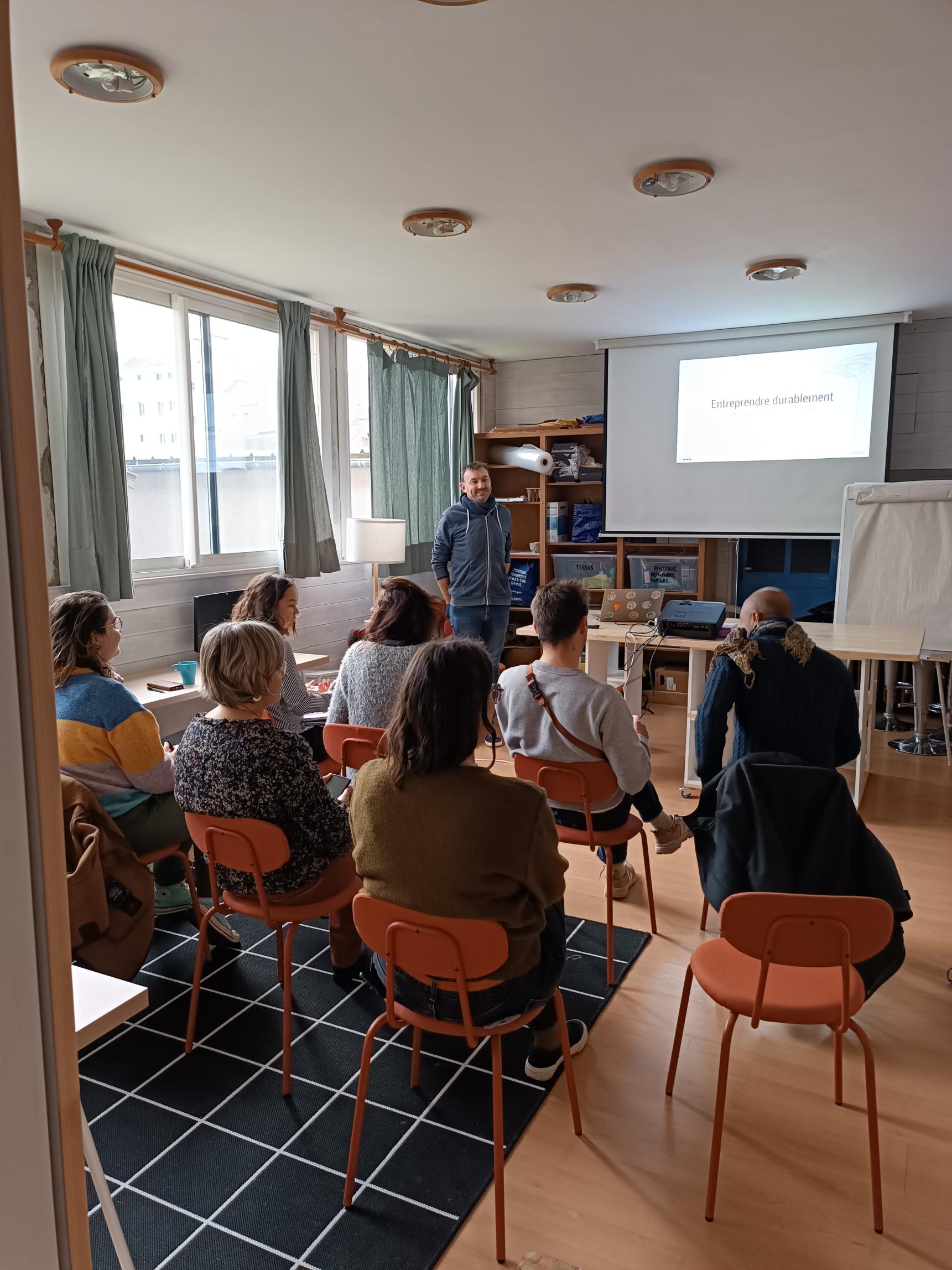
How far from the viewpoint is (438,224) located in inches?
134

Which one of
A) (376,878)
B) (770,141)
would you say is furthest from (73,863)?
(770,141)

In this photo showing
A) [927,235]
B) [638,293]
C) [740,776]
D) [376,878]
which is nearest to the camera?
[376,878]

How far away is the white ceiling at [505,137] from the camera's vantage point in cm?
204

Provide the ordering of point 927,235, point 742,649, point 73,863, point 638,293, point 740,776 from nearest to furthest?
point 740,776
point 73,863
point 742,649
point 927,235
point 638,293

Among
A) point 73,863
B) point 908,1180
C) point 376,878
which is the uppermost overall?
point 376,878

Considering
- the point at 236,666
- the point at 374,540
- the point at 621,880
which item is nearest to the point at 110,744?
the point at 236,666

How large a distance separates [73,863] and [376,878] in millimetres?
946

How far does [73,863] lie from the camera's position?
2.19 m

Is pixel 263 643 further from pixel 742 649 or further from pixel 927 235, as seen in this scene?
pixel 927 235

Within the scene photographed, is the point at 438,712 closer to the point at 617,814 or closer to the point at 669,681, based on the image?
the point at 617,814

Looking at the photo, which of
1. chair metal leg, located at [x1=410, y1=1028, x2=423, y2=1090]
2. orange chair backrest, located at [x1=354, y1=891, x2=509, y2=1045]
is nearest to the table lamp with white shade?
chair metal leg, located at [x1=410, y1=1028, x2=423, y2=1090]

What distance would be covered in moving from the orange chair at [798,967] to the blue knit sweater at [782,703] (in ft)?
2.69

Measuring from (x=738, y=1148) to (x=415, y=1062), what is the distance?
2.45 ft

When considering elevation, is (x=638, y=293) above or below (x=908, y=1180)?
above
